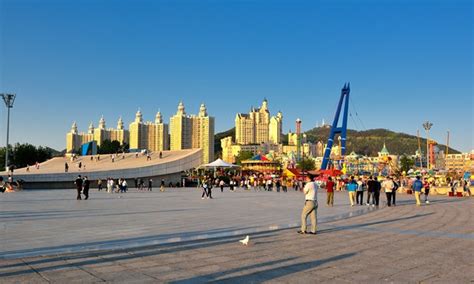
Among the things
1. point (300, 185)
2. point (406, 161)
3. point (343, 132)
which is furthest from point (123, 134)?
point (300, 185)

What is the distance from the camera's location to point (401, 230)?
10.9 m

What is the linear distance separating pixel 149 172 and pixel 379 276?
4829cm

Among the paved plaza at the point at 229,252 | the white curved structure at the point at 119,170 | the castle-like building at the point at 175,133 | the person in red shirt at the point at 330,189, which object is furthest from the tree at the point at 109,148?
the paved plaza at the point at 229,252

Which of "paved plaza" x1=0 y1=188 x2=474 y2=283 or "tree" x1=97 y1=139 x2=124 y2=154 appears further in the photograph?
"tree" x1=97 y1=139 x2=124 y2=154

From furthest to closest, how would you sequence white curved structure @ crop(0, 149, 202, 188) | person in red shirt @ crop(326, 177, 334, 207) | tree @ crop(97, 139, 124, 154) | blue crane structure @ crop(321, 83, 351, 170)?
tree @ crop(97, 139, 124, 154) < blue crane structure @ crop(321, 83, 351, 170) < white curved structure @ crop(0, 149, 202, 188) < person in red shirt @ crop(326, 177, 334, 207)

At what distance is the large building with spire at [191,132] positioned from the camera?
152 meters

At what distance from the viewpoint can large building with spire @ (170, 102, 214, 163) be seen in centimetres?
15212

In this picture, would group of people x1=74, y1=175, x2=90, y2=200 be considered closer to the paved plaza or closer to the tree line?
the paved plaza

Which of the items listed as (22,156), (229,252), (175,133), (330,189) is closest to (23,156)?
(22,156)

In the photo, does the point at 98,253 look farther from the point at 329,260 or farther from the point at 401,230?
the point at 401,230

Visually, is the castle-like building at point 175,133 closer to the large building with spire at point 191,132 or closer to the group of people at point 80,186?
the large building with spire at point 191,132

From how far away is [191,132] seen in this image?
154375 mm

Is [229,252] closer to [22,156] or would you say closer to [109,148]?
[22,156]

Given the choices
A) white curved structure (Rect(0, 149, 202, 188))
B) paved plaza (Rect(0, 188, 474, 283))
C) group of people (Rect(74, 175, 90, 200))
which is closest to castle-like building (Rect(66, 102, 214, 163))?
white curved structure (Rect(0, 149, 202, 188))
